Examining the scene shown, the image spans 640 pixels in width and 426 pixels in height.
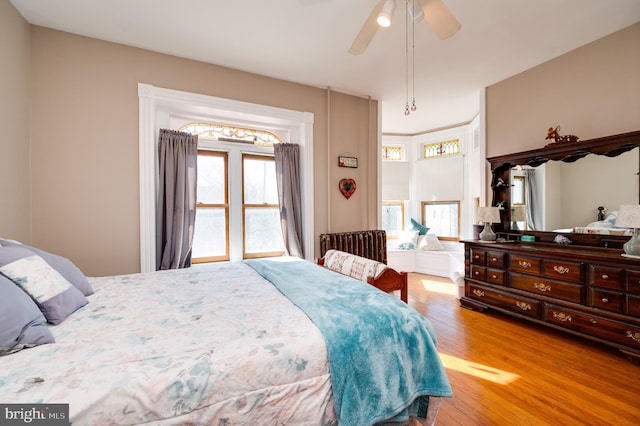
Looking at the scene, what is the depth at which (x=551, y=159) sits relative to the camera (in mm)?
2992

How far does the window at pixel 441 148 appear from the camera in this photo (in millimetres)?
5156

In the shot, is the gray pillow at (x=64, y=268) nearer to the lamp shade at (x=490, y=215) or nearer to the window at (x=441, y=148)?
the lamp shade at (x=490, y=215)

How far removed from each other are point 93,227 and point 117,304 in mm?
1481

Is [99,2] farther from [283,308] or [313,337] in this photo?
[313,337]

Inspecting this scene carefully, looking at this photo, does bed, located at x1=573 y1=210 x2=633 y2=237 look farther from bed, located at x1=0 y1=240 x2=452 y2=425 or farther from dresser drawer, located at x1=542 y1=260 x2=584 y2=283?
bed, located at x1=0 y1=240 x2=452 y2=425

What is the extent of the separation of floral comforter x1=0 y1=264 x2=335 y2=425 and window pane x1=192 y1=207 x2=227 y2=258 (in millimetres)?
1807

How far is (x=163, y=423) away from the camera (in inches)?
34.3

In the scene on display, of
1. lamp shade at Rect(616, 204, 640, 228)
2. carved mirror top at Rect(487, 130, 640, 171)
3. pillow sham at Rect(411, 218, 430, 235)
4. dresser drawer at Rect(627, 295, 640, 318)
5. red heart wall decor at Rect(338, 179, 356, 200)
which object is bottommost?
dresser drawer at Rect(627, 295, 640, 318)

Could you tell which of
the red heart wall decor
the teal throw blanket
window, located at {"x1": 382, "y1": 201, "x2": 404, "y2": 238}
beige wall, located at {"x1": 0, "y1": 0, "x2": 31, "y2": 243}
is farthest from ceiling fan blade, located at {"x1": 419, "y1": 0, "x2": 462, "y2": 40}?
window, located at {"x1": 382, "y1": 201, "x2": 404, "y2": 238}

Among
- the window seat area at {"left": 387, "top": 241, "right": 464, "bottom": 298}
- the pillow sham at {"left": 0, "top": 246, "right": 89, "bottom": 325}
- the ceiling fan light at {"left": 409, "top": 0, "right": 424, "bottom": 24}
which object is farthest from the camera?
the window seat area at {"left": 387, "top": 241, "right": 464, "bottom": 298}

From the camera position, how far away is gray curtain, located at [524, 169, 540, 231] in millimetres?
3160

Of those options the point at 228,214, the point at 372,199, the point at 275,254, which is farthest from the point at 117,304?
the point at 372,199

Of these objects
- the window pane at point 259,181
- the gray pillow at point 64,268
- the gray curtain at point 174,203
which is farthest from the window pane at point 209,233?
the gray pillow at point 64,268

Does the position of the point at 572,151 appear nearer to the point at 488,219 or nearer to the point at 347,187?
the point at 488,219
